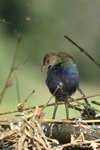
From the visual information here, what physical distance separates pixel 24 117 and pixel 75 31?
3549 millimetres

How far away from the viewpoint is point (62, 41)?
3934mm

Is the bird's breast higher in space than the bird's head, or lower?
lower

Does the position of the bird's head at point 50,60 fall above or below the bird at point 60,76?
above

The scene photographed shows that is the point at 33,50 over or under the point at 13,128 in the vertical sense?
over

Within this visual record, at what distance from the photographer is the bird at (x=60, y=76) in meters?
1.21

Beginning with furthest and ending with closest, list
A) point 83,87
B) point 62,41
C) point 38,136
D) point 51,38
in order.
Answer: point 51,38
point 62,41
point 83,87
point 38,136

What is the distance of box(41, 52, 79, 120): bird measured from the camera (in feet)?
3.97

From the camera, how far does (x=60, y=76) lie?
3.97 ft

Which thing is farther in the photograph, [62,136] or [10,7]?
[10,7]

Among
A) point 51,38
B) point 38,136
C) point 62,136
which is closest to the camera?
point 38,136

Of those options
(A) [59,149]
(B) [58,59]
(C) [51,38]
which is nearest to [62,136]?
(A) [59,149]

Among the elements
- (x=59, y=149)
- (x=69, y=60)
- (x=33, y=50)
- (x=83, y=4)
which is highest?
(x=83, y=4)

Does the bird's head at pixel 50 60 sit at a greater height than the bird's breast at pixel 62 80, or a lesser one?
greater

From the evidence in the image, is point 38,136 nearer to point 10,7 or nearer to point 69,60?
point 69,60
